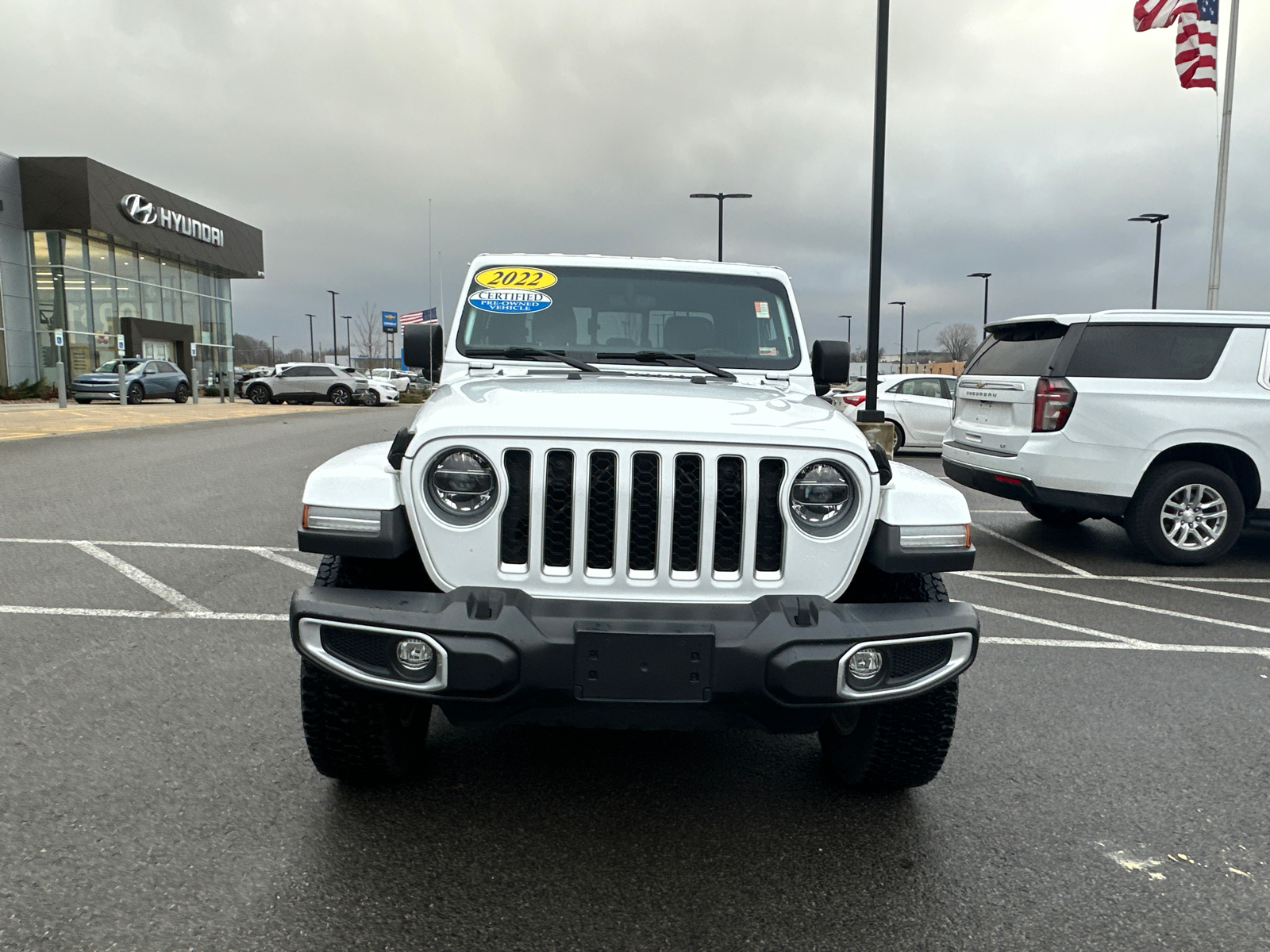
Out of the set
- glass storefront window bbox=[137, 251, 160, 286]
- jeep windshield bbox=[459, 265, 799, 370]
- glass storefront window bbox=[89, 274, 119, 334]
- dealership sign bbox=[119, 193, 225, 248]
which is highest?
dealership sign bbox=[119, 193, 225, 248]

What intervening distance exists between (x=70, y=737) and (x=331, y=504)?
167cm

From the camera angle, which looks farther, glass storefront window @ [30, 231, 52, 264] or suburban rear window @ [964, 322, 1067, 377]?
glass storefront window @ [30, 231, 52, 264]

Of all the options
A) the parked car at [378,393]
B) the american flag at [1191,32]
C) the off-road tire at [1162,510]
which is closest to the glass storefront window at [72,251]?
the parked car at [378,393]

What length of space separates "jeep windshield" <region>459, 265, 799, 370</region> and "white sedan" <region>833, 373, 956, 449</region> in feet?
35.0

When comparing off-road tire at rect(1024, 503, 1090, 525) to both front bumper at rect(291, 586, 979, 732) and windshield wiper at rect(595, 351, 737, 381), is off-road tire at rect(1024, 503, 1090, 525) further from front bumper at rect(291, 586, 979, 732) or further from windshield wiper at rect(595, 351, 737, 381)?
front bumper at rect(291, 586, 979, 732)

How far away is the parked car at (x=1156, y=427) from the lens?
22.5ft

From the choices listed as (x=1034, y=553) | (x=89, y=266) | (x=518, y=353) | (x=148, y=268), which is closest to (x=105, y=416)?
(x=89, y=266)

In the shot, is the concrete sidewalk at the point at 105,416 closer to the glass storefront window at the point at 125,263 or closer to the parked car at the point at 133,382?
the parked car at the point at 133,382

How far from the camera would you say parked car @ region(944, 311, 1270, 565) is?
6867 mm

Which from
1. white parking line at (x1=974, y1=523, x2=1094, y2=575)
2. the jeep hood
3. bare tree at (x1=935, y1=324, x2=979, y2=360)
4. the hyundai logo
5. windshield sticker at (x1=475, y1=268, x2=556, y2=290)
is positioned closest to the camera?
the jeep hood

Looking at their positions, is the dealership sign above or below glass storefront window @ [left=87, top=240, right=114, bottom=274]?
above

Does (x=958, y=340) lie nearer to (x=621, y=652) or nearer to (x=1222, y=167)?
(x=1222, y=167)

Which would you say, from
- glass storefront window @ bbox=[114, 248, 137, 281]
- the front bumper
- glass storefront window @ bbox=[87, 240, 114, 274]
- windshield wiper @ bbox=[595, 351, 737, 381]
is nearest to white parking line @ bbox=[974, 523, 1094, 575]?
windshield wiper @ bbox=[595, 351, 737, 381]

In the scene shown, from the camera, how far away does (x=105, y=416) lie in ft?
74.0
